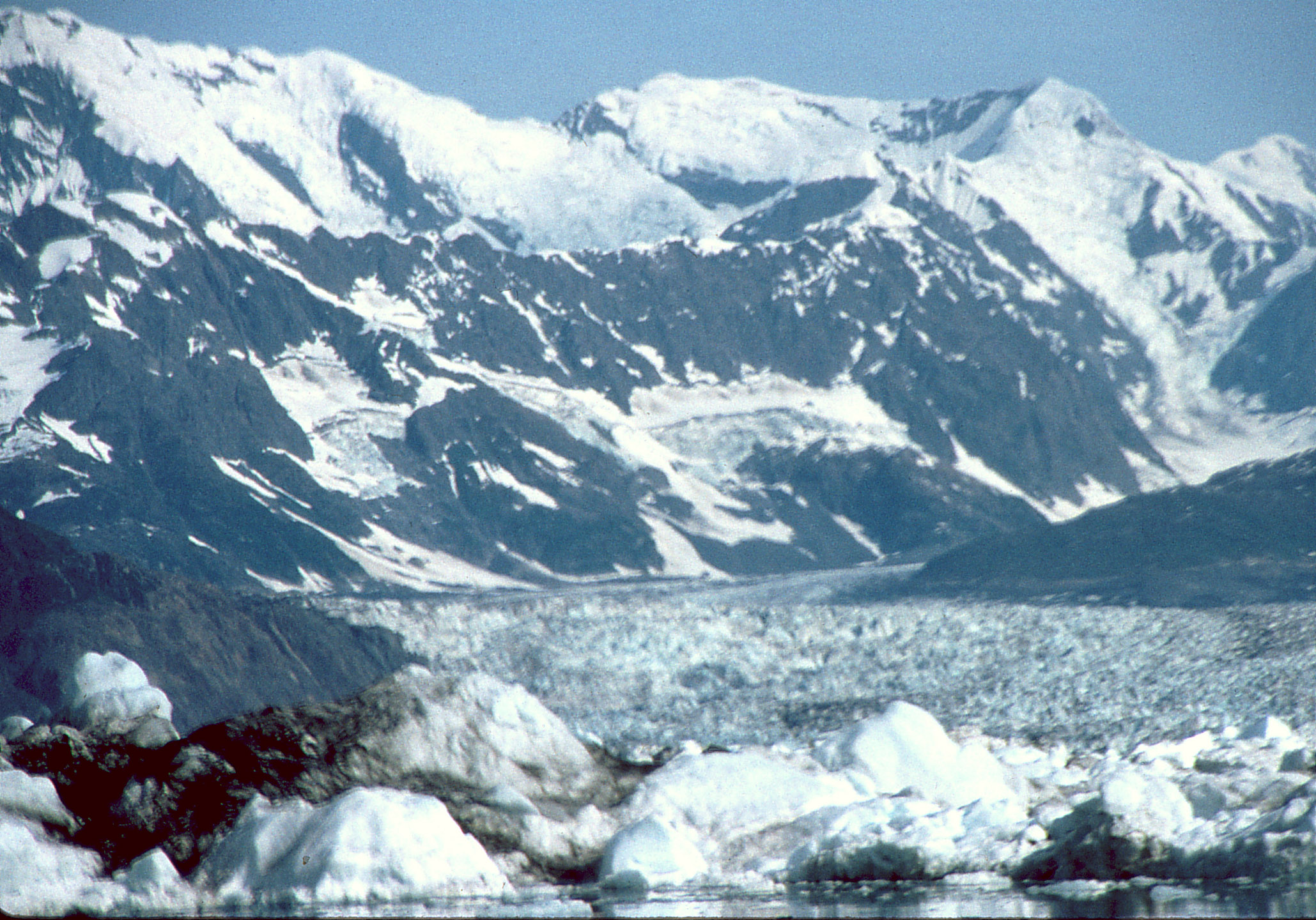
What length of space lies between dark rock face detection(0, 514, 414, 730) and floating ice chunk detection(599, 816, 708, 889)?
121 m

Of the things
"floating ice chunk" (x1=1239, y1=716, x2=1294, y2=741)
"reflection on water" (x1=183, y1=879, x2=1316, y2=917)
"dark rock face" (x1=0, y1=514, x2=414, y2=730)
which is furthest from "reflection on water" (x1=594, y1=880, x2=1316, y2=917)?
"dark rock face" (x1=0, y1=514, x2=414, y2=730)

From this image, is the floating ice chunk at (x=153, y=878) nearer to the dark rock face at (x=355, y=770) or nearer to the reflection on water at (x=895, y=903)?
the dark rock face at (x=355, y=770)

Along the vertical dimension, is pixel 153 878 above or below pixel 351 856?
below

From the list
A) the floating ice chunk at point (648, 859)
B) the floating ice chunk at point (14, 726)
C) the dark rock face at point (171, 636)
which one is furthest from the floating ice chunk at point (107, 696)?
the dark rock face at point (171, 636)

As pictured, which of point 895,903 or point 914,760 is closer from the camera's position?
point 895,903

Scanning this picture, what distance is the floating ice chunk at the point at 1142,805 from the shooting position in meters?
37.3

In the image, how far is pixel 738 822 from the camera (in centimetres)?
4547

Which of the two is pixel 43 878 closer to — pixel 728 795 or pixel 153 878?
pixel 153 878

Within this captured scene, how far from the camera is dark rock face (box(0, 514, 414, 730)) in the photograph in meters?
166

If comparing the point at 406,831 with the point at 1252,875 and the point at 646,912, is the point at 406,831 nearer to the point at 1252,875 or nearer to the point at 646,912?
the point at 646,912

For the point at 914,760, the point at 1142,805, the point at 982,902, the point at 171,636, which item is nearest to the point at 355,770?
Result: the point at 982,902

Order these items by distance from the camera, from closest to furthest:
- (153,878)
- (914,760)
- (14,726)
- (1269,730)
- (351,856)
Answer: (351,856) < (153,878) < (914,760) < (14,726) < (1269,730)

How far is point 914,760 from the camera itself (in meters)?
52.3

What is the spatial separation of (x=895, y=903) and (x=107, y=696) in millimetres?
26877
